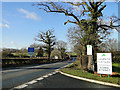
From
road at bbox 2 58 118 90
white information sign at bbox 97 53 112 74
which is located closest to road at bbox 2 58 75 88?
road at bbox 2 58 118 90

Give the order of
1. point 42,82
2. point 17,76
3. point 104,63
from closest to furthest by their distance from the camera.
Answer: point 42,82 → point 104,63 → point 17,76

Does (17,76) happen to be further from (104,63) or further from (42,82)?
(104,63)

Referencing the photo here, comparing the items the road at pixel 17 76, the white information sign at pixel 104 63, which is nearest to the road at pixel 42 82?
the road at pixel 17 76

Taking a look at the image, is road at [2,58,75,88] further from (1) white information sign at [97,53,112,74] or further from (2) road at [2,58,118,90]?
(1) white information sign at [97,53,112,74]

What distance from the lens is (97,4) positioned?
559 inches

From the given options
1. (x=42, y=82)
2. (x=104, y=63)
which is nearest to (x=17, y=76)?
(x=42, y=82)

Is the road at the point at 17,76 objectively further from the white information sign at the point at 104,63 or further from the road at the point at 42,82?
the white information sign at the point at 104,63

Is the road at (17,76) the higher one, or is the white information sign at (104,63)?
the white information sign at (104,63)

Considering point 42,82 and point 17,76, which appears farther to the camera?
point 17,76

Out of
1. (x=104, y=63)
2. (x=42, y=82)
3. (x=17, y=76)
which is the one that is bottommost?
(x=17, y=76)

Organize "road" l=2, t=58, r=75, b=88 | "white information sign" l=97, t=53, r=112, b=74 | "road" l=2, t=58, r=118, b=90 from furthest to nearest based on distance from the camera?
"white information sign" l=97, t=53, r=112, b=74 → "road" l=2, t=58, r=75, b=88 → "road" l=2, t=58, r=118, b=90

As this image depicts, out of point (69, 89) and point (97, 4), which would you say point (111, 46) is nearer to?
point (97, 4)

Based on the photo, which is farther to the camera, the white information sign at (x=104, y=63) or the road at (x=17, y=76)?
the white information sign at (x=104, y=63)

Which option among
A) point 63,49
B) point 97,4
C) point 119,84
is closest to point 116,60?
point 97,4
